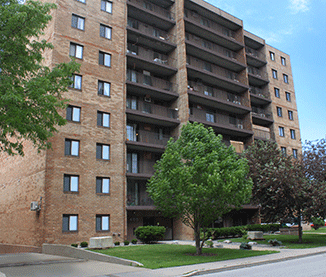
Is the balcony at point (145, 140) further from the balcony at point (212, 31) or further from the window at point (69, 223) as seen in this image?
the balcony at point (212, 31)

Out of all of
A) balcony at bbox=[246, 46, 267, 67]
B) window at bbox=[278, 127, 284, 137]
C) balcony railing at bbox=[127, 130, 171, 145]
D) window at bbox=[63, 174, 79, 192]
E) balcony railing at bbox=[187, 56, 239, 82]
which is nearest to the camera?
window at bbox=[63, 174, 79, 192]

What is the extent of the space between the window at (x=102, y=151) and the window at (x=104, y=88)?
464 centimetres

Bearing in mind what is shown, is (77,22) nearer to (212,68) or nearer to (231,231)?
(212,68)

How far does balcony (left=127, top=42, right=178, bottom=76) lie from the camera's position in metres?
31.1

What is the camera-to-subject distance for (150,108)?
3122cm

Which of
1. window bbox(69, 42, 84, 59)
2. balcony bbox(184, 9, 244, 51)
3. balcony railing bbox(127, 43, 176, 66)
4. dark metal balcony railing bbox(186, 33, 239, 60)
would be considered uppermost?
balcony bbox(184, 9, 244, 51)

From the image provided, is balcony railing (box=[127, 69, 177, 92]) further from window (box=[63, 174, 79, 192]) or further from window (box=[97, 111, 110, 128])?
window (box=[63, 174, 79, 192])

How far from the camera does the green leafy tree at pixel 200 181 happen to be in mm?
16672

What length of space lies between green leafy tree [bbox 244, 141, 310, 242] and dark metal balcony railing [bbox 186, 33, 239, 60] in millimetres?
17884

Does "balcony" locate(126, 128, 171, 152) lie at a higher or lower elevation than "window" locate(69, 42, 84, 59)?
lower

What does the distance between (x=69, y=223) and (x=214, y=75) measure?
872 inches

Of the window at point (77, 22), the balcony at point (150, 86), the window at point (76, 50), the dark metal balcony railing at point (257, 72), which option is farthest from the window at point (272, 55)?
the window at point (76, 50)

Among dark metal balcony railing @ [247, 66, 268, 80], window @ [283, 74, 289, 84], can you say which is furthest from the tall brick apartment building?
window @ [283, 74, 289, 84]

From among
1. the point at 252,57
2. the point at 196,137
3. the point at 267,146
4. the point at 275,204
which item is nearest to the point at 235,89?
the point at 252,57
